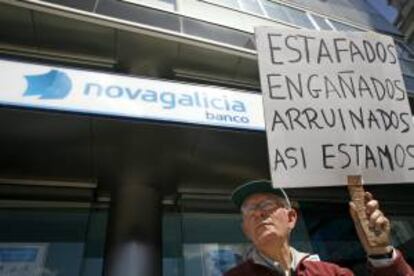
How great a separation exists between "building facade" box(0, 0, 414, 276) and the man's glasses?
2.47 metres

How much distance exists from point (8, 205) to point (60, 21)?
2.35 metres

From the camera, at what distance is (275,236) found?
207 cm

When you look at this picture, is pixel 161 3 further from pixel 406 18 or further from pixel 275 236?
pixel 406 18

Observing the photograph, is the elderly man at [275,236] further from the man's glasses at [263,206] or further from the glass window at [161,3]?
the glass window at [161,3]

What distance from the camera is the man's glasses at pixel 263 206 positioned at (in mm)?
2176

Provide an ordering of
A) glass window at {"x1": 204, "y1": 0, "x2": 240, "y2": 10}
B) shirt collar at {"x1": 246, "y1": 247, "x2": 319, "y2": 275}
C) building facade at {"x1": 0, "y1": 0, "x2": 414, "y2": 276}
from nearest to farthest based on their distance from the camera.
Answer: shirt collar at {"x1": 246, "y1": 247, "x2": 319, "y2": 275} → building facade at {"x1": 0, "y1": 0, "x2": 414, "y2": 276} → glass window at {"x1": 204, "y1": 0, "x2": 240, "y2": 10}

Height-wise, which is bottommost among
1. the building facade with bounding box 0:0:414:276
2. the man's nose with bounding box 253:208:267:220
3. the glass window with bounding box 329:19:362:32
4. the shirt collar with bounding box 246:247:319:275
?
the shirt collar with bounding box 246:247:319:275

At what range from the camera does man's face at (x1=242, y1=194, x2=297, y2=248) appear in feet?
6.82

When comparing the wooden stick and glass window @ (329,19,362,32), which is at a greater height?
glass window @ (329,19,362,32)

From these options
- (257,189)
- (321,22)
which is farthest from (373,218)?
(321,22)

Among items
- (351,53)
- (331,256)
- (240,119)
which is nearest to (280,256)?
(351,53)

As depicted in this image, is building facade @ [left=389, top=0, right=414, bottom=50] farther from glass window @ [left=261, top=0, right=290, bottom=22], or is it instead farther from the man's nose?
the man's nose

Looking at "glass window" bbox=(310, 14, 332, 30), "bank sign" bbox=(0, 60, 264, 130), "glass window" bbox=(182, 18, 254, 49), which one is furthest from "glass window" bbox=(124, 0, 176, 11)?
"glass window" bbox=(310, 14, 332, 30)

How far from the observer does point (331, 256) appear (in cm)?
564
